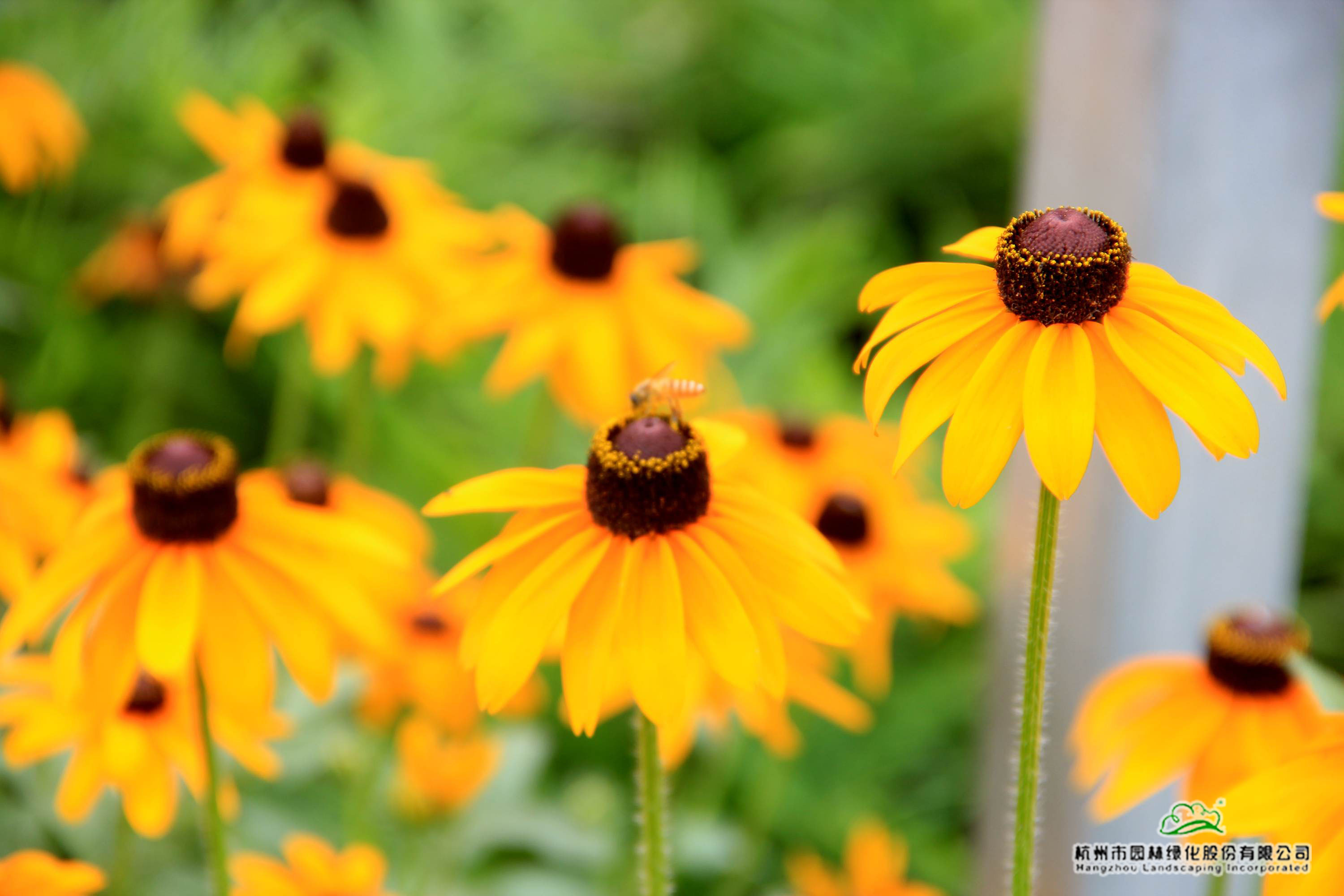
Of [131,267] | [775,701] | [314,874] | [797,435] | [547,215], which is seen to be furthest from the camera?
[547,215]

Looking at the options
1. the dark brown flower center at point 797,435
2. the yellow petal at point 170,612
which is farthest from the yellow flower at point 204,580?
the dark brown flower center at point 797,435

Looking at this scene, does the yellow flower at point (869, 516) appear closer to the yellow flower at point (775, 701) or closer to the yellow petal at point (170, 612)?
the yellow flower at point (775, 701)

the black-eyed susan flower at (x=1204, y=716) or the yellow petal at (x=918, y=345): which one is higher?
the yellow petal at (x=918, y=345)

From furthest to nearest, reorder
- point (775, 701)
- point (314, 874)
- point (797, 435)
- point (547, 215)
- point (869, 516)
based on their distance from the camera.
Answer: point (547, 215), point (797, 435), point (869, 516), point (775, 701), point (314, 874)

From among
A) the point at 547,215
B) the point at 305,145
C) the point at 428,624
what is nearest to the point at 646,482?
the point at 428,624

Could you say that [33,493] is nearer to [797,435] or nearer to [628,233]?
[797,435]

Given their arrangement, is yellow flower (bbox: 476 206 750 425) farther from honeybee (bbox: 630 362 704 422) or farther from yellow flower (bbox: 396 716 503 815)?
honeybee (bbox: 630 362 704 422)

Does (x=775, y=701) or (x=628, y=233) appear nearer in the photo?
(x=775, y=701)

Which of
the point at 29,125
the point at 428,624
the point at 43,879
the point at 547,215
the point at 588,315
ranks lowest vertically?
the point at 43,879
